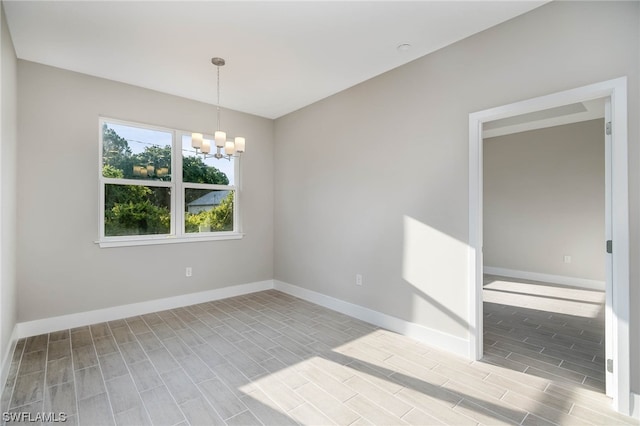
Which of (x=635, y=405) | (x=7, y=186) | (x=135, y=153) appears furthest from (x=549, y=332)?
(x=7, y=186)

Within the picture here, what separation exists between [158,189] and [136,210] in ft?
1.31

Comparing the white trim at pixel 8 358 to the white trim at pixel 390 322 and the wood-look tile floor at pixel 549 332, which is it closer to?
the white trim at pixel 390 322

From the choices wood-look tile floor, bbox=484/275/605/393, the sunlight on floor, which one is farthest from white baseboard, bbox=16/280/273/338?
the sunlight on floor

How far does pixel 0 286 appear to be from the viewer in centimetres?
233

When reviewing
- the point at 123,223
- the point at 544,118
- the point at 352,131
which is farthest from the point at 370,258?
the point at 544,118

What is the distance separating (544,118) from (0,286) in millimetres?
7478

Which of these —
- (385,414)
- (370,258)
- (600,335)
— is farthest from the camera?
(370,258)

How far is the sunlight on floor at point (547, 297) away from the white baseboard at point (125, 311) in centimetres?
404

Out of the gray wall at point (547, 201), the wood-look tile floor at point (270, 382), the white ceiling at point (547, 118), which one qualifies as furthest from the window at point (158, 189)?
the gray wall at point (547, 201)

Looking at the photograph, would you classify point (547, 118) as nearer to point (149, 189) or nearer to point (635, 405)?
point (635, 405)

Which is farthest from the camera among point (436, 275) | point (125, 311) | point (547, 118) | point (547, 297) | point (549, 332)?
point (547, 118)

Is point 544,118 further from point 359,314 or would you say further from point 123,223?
point 123,223

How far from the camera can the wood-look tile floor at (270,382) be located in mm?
2033

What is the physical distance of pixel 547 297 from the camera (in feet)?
15.9
